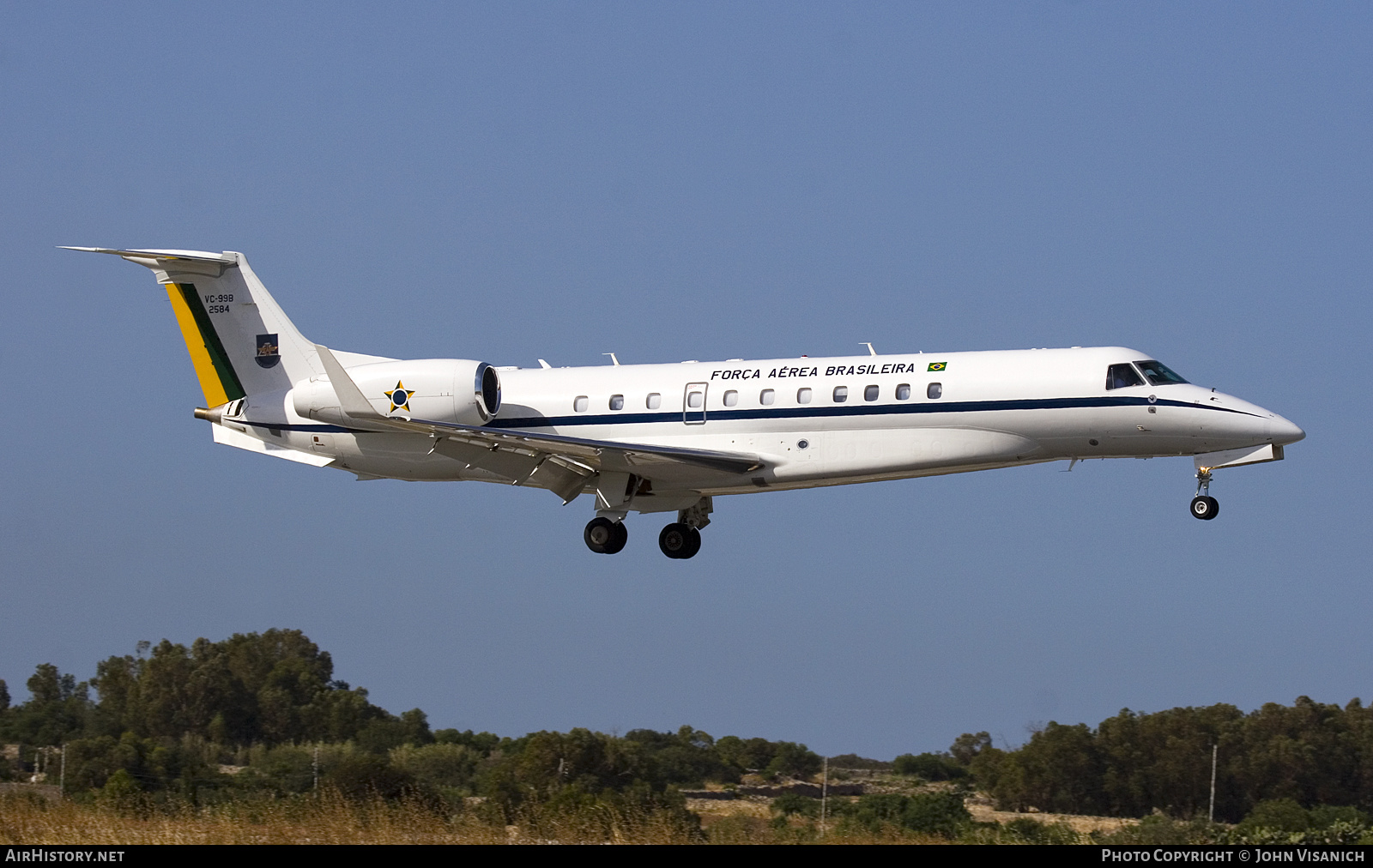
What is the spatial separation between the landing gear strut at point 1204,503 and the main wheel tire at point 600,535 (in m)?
9.60

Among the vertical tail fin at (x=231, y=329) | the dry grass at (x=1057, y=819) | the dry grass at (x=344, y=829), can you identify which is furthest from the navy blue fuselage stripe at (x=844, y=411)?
the dry grass at (x=344, y=829)

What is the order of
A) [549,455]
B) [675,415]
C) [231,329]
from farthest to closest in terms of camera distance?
[231,329]
[675,415]
[549,455]

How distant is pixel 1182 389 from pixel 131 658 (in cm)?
2283

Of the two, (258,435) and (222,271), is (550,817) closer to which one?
(258,435)

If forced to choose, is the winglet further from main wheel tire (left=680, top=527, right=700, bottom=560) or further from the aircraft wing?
main wheel tire (left=680, top=527, right=700, bottom=560)

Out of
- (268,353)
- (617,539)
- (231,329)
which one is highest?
(231,329)

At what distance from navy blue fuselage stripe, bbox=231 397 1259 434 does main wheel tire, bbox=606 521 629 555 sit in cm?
193

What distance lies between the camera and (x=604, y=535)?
2839cm

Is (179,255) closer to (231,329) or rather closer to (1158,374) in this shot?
(231,329)

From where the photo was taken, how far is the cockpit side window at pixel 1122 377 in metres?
25.0

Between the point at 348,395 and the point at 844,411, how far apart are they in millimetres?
7814

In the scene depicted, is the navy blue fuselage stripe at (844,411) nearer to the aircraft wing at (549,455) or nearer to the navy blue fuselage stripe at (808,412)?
the navy blue fuselage stripe at (808,412)

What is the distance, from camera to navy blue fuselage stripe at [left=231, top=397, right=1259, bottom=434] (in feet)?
81.9

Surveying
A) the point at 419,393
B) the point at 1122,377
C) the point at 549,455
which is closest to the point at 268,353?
the point at 419,393
